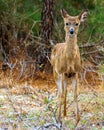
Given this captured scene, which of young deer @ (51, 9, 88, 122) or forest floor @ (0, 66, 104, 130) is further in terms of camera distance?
young deer @ (51, 9, 88, 122)

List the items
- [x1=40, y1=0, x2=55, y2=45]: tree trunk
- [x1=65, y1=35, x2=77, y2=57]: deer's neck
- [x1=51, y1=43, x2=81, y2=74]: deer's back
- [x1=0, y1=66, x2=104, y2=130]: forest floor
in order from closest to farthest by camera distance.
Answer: [x1=0, y1=66, x2=104, y2=130]: forest floor → [x1=65, y1=35, x2=77, y2=57]: deer's neck → [x1=51, y1=43, x2=81, y2=74]: deer's back → [x1=40, y1=0, x2=55, y2=45]: tree trunk

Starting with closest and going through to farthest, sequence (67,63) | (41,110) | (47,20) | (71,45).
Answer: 1. (71,45)
2. (67,63)
3. (41,110)
4. (47,20)

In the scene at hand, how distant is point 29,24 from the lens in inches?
602

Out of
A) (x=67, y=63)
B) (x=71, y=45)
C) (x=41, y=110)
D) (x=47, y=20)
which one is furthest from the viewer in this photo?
(x=47, y=20)

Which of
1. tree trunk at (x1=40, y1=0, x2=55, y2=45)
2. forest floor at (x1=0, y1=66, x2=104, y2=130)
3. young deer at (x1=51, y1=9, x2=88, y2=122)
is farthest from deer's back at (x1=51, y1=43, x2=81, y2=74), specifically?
tree trunk at (x1=40, y1=0, x2=55, y2=45)

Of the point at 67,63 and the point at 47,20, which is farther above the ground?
the point at 67,63

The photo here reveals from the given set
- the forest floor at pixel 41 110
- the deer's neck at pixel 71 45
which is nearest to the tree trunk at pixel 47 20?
the forest floor at pixel 41 110

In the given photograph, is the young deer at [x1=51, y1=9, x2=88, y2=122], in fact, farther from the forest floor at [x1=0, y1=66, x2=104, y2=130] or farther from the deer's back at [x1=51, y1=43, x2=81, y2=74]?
the forest floor at [x1=0, y1=66, x2=104, y2=130]

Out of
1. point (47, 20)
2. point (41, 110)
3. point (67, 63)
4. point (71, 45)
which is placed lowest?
point (41, 110)

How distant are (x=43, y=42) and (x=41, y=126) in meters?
6.92

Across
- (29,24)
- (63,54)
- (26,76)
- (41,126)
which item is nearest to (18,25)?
(29,24)

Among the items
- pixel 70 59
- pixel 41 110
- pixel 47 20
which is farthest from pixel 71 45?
pixel 47 20

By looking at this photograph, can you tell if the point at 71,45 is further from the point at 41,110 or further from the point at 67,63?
the point at 41,110

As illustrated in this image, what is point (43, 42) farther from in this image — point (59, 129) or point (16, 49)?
point (59, 129)
